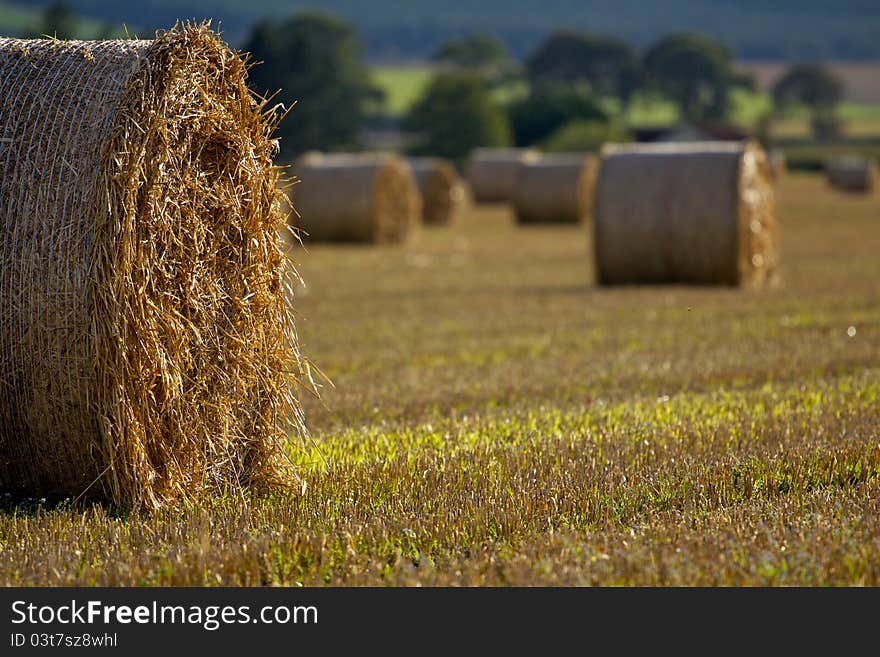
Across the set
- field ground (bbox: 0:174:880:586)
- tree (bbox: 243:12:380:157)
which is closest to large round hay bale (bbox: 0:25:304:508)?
field ground (bbox: 0:174:880:586)

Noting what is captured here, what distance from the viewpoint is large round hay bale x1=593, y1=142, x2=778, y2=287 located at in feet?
53.0

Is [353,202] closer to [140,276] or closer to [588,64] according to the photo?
[140,276]

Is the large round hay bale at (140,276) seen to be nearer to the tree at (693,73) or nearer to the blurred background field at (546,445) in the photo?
the blurred background field at (546,445)

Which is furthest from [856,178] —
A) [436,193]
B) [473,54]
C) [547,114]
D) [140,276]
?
[473,54]

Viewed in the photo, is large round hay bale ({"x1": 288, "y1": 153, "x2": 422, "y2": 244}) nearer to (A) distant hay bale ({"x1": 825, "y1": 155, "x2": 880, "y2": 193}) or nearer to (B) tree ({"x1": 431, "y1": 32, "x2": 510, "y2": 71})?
(A) distant hay bale ({"x1": 825, "y1": 155, "x2": 880, "y2": 193})

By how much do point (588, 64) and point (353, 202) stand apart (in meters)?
112

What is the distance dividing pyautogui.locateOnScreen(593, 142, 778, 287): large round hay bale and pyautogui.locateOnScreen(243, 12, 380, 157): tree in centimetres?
5153

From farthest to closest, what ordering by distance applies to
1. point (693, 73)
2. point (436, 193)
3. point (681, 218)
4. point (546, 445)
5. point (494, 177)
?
1. point (693, 73)
2. point (494, 177)
3. point (436, 193)
4. point (681, 218)
5. point (546, 445)

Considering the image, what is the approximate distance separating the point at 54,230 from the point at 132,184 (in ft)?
1.28

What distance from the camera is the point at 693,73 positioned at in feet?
426

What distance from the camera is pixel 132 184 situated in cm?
590
